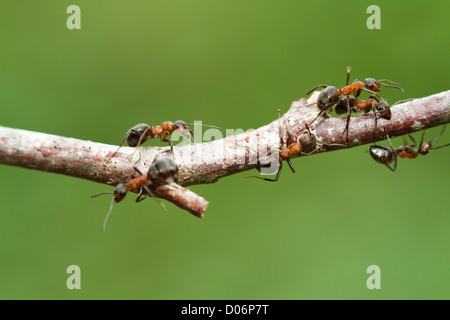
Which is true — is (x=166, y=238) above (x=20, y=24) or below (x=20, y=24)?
below

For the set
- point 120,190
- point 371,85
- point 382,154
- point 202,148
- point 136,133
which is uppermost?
point 371,85

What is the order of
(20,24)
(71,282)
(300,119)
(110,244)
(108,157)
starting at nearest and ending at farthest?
(108,157) < (300,119) < (71,282) < (110,244) < (20,24)

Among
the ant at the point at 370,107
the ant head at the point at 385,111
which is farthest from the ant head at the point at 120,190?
the ant head at the point at 385,111

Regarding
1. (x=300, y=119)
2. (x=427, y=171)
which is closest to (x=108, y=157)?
(x=300, y=119)

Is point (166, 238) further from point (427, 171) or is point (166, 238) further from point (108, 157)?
point (427, 171)

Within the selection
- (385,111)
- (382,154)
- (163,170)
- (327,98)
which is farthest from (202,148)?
(382,154)

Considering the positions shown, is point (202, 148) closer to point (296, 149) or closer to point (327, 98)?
point (296, 149)
